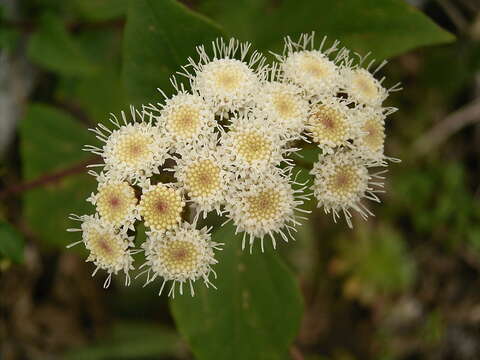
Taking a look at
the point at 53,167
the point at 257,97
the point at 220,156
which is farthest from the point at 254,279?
the point at 53,167

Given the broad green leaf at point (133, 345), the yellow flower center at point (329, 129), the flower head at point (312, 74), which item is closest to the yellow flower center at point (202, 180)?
the yellow flower center at point (329, 129)

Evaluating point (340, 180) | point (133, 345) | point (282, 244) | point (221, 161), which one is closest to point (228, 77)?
point (221, 161)

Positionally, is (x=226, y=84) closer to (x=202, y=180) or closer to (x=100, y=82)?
(x=202, y=180)

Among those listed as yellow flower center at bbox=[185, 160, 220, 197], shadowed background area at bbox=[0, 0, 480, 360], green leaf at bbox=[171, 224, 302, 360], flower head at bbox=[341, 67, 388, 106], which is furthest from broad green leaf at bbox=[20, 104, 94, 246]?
flower head at bbox=[341, 67, 388, 106]

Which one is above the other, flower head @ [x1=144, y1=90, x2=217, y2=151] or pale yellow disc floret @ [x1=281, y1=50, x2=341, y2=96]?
pale yellow disc floret @ [x1=281, y1=50, x2=341, y2=96]

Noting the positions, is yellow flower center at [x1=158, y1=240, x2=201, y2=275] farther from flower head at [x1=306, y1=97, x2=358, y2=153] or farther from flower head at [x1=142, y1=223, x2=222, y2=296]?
flower head at [x1=306, y1=97, x2=358, y2=153]

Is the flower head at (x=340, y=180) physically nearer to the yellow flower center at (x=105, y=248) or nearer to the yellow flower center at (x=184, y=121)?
the yellow flower center at (x=184, y=121)
